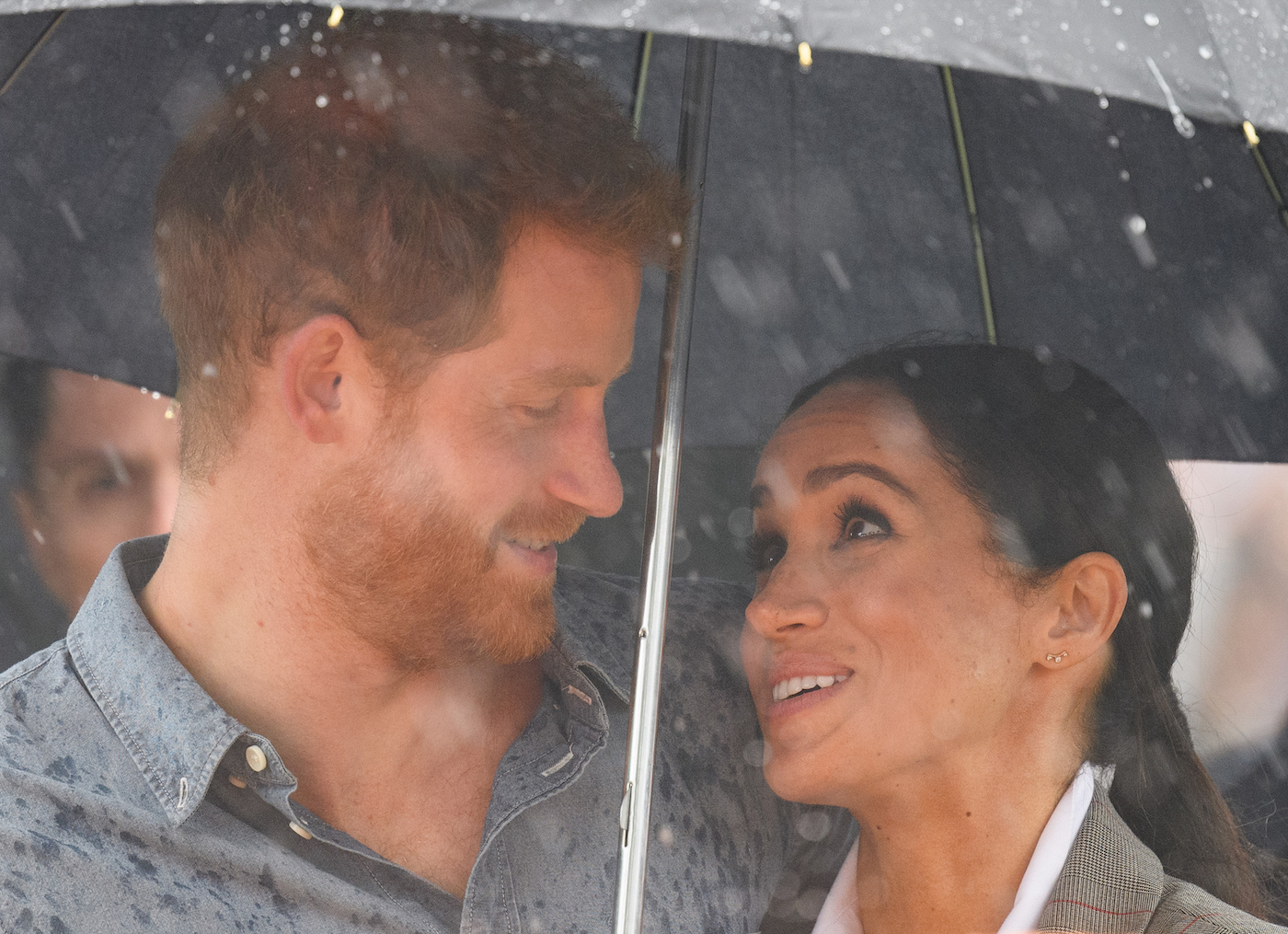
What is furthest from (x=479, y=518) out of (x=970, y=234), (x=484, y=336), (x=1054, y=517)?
(x=970, y=234)

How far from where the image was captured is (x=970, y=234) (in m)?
2.86

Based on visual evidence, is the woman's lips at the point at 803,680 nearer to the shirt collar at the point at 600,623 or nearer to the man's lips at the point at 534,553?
the shirt collar at the point at 600,623

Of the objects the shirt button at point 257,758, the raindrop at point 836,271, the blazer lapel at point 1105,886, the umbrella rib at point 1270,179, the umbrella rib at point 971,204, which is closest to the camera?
the shirt button at point 257,758

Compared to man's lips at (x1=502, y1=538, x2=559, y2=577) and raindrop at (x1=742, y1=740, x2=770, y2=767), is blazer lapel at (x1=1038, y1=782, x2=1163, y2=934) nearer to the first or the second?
raindrop at (x1=742, y1=740, x2=770, y2=767)

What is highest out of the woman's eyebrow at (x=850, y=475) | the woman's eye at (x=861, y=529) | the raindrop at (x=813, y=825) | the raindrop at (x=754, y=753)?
the woman's eyebrow at (x=850, y=475)

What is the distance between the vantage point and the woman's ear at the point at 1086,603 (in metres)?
2.36

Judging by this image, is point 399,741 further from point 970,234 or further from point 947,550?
point 970,234

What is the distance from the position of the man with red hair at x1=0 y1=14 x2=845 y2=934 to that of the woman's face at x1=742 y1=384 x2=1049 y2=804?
0.77 ft

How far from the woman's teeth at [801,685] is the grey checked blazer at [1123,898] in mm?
494

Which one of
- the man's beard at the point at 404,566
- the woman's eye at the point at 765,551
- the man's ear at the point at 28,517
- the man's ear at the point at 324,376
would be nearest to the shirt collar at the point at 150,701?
the man's beard at the point at 404,566

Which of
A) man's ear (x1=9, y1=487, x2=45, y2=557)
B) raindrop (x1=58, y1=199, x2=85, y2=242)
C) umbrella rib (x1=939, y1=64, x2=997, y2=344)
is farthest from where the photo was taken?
man's ear (x1=9, y1=487, x2=45, y2=557)

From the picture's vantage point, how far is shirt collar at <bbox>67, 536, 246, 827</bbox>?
188 centimetres

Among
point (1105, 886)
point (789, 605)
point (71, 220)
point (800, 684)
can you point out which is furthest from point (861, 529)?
point (71, 220)

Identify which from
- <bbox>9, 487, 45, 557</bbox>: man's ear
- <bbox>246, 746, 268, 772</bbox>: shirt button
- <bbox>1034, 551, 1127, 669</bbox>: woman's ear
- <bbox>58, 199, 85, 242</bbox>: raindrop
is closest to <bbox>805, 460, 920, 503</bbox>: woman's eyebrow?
<bbox>1034, 551, 1127, 669</bbox>: woman's ear
